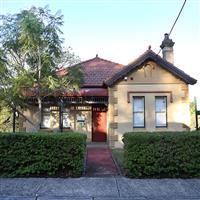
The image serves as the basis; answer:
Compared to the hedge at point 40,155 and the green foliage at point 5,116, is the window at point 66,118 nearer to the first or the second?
the green foliage at point 5,116

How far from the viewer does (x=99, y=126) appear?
22.1 meters

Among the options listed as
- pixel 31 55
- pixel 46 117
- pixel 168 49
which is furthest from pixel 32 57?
pixel 168 49

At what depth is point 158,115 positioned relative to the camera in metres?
19.2

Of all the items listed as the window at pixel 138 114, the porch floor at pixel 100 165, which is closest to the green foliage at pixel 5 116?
the porch floor at pixel 100 165

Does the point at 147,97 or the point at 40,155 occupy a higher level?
the point at 147,97

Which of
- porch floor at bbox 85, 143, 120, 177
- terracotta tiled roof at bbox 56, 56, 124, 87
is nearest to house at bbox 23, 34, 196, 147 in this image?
terracotta tiled roof at bbox 56, 56, 124, 87

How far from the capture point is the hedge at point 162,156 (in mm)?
10695

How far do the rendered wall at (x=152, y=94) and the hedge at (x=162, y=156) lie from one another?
798 cm

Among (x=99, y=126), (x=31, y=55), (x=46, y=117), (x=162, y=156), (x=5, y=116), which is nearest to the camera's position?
(x=162, y=156)

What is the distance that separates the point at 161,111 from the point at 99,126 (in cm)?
479

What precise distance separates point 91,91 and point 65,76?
11.5 ft

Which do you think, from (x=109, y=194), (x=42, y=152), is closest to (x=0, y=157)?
(x=42, y=152)

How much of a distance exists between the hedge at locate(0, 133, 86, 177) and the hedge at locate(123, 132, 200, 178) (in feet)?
5.71

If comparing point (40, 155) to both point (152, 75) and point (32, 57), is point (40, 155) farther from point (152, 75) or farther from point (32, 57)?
point (152, 75)
